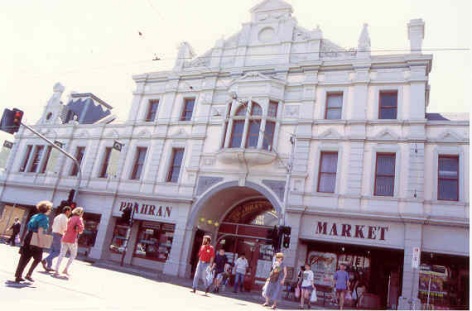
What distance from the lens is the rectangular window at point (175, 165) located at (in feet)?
75.5

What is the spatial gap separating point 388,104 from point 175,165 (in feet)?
41.5

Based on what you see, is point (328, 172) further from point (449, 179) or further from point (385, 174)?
point (449, 179)

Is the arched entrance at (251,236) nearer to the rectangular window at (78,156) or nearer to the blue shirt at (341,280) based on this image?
the blue shirt at (341,280)

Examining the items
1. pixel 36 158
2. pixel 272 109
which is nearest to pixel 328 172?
pixel 272 109

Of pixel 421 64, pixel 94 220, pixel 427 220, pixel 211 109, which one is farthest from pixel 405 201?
pixel 94 220

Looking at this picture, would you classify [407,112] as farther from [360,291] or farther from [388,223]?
[360,291]

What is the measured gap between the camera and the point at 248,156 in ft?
66.5

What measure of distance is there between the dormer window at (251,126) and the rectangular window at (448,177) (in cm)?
833

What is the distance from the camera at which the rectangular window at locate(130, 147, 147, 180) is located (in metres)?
24.3

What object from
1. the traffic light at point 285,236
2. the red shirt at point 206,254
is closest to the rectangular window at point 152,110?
the traffic light at point 285,236

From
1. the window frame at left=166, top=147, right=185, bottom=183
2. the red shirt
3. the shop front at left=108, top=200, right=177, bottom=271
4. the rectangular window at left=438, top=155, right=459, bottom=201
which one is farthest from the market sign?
the window frame at left=166, top=147, right=185, bottom=183

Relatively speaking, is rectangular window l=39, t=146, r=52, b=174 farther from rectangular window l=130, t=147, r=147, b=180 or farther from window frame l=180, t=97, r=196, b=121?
window frame l=180, t=97, r=196, b=121

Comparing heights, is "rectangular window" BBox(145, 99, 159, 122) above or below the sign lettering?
above

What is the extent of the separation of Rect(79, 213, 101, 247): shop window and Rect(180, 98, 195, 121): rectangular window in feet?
28.2
